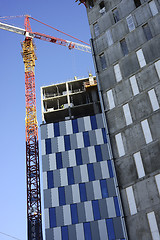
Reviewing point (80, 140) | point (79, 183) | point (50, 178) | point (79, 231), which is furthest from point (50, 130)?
point (79, 231)

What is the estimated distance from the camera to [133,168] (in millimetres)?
29422

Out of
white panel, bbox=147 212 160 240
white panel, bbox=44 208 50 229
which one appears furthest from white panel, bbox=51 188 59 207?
white panel, bbox=147 212 160 240

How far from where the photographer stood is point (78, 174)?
63.6 meters

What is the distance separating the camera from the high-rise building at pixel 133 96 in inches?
1086

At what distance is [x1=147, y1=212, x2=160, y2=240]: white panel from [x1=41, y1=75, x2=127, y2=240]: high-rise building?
28499 mm

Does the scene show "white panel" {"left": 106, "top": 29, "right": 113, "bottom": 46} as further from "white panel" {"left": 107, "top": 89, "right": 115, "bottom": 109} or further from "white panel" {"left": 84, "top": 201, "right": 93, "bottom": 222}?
"white panel" {"left": 84, "top": 201, "right": 93, "bottom": 222}

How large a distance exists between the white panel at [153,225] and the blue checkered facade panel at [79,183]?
3201 cm

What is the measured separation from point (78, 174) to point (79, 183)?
6.44ft

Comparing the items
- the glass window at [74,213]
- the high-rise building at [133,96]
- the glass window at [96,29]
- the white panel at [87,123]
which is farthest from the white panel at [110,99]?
the white panel at [87,123]

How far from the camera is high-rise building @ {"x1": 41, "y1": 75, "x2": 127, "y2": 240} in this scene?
190 feet

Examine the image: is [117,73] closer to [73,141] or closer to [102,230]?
[102,230]

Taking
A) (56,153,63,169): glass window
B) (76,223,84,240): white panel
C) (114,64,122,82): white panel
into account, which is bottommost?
(76,223,84,240): white panel

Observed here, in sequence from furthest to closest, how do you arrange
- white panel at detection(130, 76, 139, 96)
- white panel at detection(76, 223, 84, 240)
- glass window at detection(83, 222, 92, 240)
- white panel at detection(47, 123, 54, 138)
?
white panel at detection(47, 123, 54, 138), white panel at detection(76, 223, 84, 240), glass window at detection(83, 222, 92, 240), white panel at detection(130, 76, 139, 96)

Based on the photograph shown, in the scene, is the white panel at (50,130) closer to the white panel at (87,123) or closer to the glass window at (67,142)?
the glass window at (67,142)
